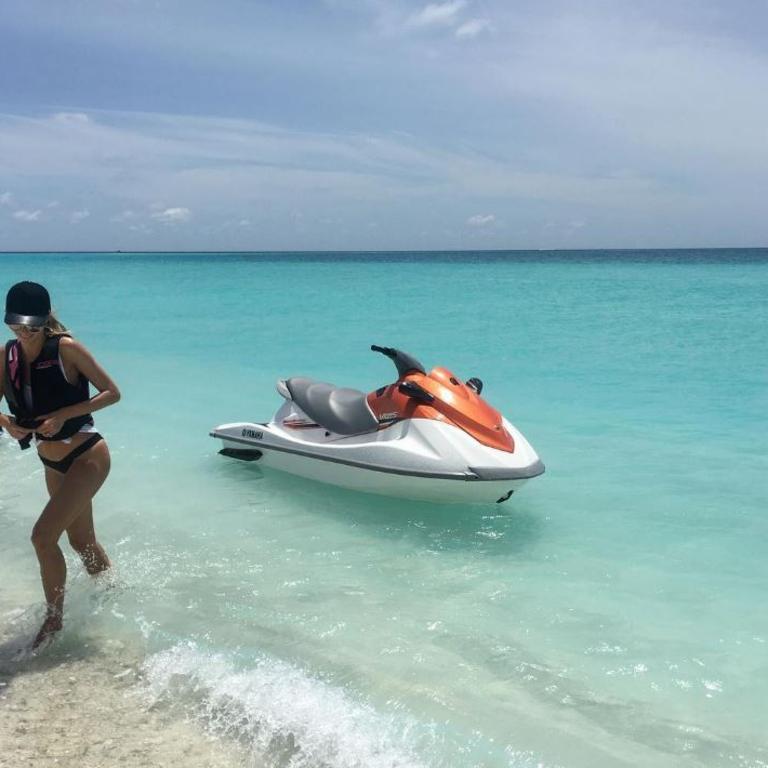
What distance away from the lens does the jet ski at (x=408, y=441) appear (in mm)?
5055

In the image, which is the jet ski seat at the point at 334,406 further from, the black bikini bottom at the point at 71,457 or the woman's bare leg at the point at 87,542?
the black bikini bottom at the point at 71,457

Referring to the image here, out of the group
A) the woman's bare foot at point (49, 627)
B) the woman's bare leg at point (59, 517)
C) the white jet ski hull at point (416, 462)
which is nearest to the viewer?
the woman's bare leg at point (59, 517)

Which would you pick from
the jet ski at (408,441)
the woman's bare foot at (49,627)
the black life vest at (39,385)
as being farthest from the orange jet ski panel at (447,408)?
the woman's bare foot at (49,627)

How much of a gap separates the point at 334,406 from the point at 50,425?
2.55m

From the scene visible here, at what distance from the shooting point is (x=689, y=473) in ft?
21.3

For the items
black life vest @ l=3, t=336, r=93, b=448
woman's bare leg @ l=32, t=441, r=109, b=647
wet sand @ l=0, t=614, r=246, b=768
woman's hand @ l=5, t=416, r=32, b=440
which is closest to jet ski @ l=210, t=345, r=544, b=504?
woman's bare leg @ l=32, t=441, r=109, b=647

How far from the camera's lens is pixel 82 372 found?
11.6 feet

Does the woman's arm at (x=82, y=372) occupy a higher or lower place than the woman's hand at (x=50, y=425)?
higher

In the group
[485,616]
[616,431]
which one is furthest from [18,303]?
→ [616,431]

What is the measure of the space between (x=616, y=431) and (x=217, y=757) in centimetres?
589

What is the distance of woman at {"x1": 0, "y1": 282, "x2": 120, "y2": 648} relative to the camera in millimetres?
3430

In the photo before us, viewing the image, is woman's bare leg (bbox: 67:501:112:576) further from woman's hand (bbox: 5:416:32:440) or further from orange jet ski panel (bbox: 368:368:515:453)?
orange jet ski panel (bbox: 368:368:515:453)

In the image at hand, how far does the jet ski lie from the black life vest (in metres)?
2.25

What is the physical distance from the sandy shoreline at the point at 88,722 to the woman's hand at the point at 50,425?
0.99m
